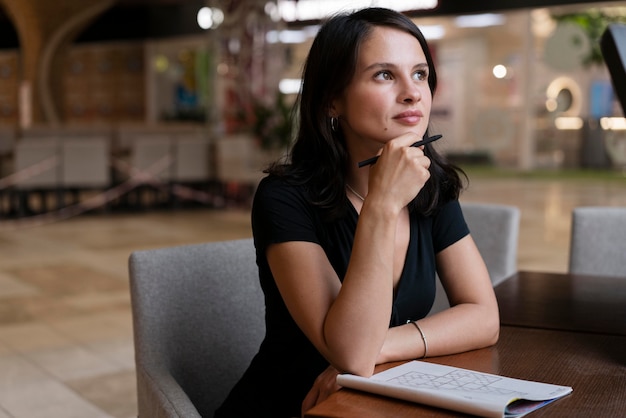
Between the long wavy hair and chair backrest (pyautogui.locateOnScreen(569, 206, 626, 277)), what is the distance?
98 cm

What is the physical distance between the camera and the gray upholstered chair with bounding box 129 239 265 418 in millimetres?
1734

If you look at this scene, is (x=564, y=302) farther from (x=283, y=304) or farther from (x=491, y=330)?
(x=283, y=304)

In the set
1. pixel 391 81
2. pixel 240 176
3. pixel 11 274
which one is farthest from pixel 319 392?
pixel 240 176

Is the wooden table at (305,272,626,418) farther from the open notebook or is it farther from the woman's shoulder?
the woman's shoulder

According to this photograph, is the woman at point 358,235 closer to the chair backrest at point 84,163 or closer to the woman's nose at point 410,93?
the woman's nose at point 410,93

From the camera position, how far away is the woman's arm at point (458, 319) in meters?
1.43

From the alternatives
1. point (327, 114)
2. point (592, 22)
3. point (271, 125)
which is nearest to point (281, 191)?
point (327, 114)

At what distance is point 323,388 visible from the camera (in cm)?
134

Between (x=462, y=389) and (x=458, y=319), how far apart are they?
33 cm

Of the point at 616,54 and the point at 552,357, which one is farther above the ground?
the point at 616,54

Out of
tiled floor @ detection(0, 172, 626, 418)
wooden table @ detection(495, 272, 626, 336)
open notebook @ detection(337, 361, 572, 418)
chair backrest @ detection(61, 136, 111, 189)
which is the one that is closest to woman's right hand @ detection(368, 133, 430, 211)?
open notebook @ detection(337, 361, 572, 418)

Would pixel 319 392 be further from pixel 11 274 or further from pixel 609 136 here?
pixel 609 136

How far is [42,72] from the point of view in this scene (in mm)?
15625

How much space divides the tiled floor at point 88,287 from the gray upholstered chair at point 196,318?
1.72 meters
